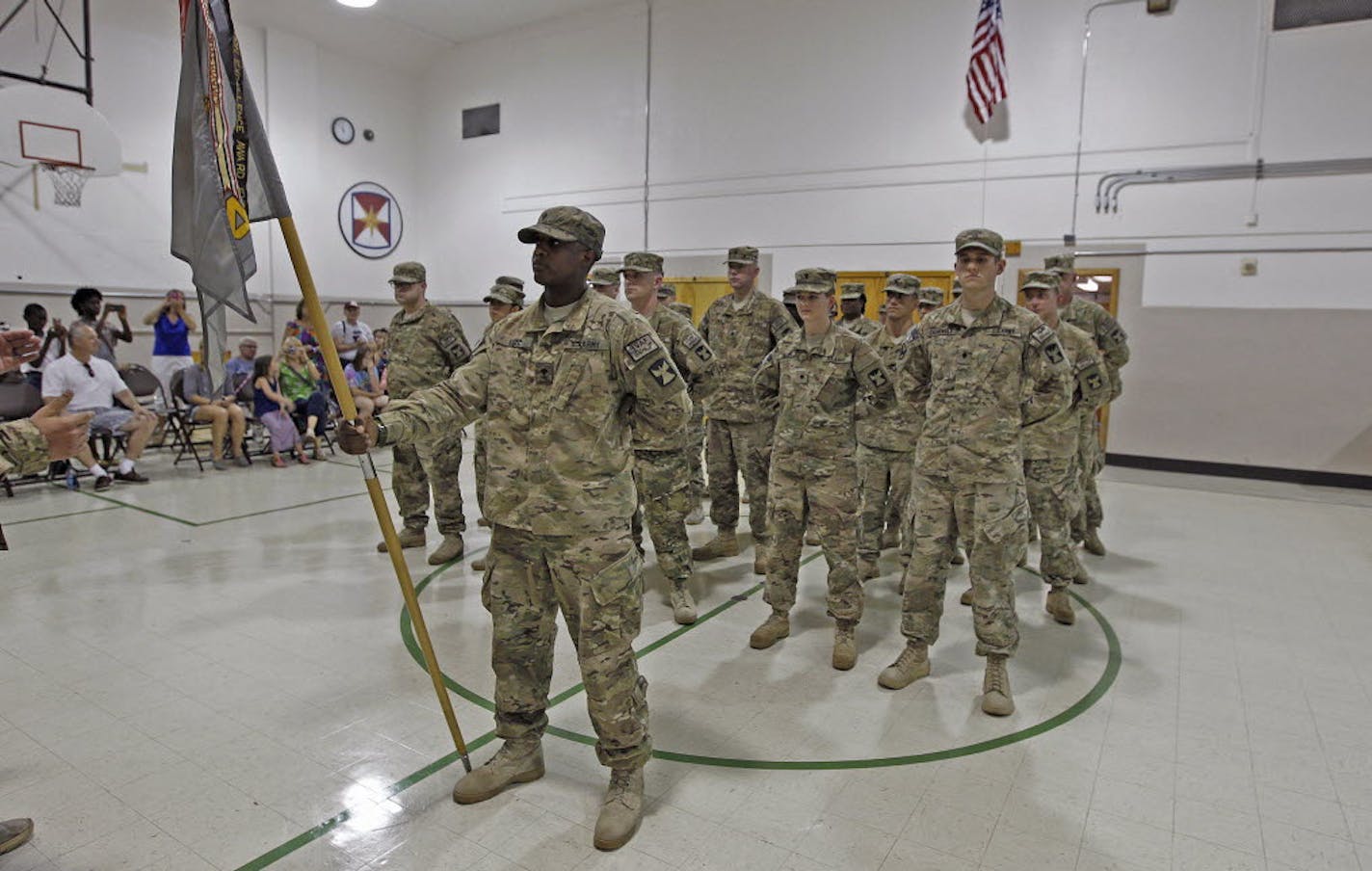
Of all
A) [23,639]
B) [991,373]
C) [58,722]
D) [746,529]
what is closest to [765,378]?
[991,373]

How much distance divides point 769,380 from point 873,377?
528mm

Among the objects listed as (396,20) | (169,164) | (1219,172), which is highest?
(396,20)

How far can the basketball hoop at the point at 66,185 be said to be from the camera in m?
9.02

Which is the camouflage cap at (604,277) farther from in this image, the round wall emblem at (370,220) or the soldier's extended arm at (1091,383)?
the round wall emblem at (370,220)

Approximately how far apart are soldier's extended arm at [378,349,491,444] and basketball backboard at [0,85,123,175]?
8475 mm

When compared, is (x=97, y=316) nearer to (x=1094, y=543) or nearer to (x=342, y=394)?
(x=342, y=394)

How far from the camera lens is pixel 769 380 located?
386 centimetres

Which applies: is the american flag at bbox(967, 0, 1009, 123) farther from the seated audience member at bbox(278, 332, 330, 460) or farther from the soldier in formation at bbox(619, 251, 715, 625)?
the seated audience member at bbox(278, 332, 330, 460)

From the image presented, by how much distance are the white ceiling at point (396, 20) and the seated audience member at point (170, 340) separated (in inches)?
187

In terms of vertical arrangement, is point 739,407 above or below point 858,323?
below

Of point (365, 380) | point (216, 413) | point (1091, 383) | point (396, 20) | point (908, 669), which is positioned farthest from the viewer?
point (396, 20)

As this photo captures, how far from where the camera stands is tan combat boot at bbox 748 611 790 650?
3727 millimetres

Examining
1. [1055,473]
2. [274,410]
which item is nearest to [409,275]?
[1055,473]

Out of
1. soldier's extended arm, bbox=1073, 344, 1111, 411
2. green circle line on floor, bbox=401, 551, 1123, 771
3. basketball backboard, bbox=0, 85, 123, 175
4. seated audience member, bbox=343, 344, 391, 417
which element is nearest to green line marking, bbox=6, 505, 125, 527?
seated audience member, bbox=343, 344, 391, 417
